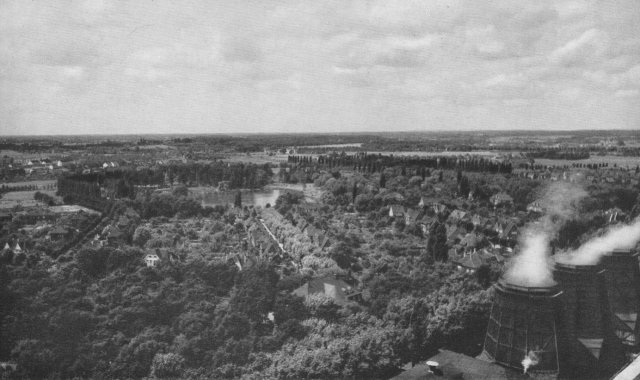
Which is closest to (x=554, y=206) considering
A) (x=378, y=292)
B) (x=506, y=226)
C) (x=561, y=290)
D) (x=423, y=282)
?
(x=506, y=226)

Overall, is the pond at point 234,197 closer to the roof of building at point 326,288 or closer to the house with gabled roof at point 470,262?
the house with gabled roof at point 470,262

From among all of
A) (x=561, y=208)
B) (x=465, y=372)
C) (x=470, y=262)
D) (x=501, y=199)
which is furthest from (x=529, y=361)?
(x=501, y=199)

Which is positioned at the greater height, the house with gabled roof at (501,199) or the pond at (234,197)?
the house with gabled roof at (501,199)

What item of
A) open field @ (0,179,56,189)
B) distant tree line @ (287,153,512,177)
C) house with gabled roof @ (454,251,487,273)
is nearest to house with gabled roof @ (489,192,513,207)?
distant tree line @ (287,153,512,177)

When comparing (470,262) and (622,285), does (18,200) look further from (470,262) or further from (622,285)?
(622,285)

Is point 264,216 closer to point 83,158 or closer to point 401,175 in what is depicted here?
point 401,175

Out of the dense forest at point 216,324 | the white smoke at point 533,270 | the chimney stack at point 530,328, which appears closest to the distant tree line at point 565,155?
the dense forest at point 216,324

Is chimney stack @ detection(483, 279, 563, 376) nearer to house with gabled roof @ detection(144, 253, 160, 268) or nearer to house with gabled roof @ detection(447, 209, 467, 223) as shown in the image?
house with gabled roof @ detection(144, 253, 160, 268)
